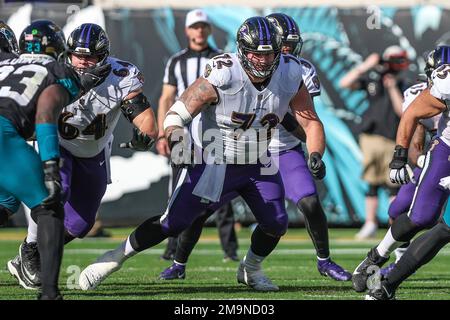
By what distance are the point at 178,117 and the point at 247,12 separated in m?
5.92

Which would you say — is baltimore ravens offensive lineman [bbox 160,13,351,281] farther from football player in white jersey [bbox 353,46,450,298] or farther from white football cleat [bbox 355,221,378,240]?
white football cleat [bbox 355,221,378,240]

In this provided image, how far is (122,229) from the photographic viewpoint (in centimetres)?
1184

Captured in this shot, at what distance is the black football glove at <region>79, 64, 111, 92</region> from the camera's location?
5.98 m

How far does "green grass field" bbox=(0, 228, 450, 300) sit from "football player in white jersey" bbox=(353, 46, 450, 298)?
16.0 inches

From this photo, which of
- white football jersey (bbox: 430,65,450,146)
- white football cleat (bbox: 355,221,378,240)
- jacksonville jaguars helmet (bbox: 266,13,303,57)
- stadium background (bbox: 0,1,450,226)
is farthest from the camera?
stadium background (bbox: 0,1,450,226)

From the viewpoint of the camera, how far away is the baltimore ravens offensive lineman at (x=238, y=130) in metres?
6.00

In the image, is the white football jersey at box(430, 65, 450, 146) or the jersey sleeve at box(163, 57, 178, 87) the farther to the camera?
the jersey sleeve at box(163, 57, 178, 87)

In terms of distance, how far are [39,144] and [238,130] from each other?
4.54 ft

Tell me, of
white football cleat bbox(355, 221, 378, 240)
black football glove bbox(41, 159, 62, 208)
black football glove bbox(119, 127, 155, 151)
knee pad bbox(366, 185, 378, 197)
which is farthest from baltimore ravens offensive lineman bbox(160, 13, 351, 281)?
knee pad bbox(366, 185, 378, 197)

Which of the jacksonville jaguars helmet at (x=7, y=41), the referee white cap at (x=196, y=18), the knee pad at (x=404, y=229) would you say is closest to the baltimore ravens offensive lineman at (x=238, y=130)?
the knee pad at (x=404, y=229)

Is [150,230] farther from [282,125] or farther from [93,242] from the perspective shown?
[93,242]

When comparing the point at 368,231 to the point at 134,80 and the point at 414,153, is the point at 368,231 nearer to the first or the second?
the point at 414,153

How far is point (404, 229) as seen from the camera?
19.6ft

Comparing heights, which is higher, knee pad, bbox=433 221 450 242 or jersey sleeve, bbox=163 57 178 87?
knee pad, bbox=433 221 450 242
